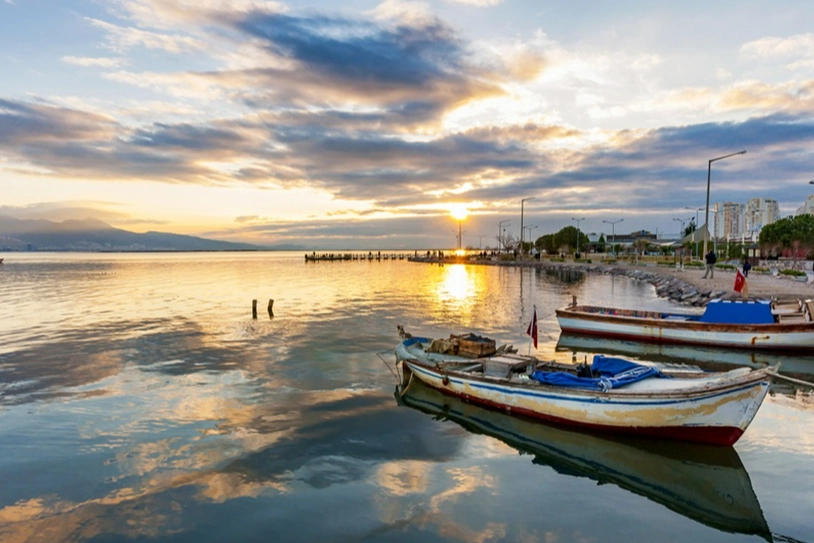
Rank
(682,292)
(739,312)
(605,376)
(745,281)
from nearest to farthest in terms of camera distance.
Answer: (605,376) → (739,312) → (745,281) → (682,292)

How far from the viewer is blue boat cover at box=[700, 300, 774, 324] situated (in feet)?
81.5

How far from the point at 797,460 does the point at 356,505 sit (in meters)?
10.8

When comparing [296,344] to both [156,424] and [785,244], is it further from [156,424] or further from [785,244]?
[785,244]

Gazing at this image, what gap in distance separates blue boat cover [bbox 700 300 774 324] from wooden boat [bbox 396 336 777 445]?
1283cm

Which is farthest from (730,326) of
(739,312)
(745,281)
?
(745,281)

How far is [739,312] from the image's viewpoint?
83.1 feet

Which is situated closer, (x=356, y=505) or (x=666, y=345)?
(x=356, y=505)

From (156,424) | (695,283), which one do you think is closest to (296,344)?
(156,424)

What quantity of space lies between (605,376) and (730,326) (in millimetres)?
14199

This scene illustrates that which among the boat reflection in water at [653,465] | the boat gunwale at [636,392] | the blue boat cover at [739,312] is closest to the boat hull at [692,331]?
the blue boat cover at [739,312]

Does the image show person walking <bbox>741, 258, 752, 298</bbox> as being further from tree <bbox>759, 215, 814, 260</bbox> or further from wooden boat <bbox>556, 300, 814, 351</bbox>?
tree <bbox>759, 215, 814, 260</bbox>

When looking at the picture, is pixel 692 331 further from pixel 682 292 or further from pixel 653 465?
pixel 682 292

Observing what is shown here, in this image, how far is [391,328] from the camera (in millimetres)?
32656

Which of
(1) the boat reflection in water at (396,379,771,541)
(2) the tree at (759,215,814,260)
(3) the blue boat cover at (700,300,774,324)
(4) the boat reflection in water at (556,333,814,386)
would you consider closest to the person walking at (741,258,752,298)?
(3) the blue boat cover at (700,300,774,324)
